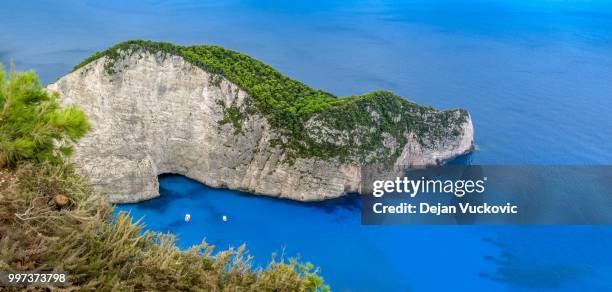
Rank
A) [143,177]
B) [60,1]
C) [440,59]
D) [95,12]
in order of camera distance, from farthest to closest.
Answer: [60,1] → [95,12] → [440,59] → [143,177]

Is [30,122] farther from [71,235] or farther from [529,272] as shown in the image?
[529,272]

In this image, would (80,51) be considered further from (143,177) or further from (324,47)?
(143,177)

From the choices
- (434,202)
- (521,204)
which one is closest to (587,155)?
(521,204)

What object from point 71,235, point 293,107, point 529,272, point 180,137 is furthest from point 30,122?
point 529,272

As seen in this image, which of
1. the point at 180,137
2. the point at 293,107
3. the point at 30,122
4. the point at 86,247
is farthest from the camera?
the point at 180,137

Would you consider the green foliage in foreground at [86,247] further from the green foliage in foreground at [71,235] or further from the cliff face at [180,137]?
the cliff face at [180,137]

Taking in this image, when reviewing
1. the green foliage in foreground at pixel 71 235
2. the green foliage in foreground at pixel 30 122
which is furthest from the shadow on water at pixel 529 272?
the green foliage in foreground at pixel 30 122
